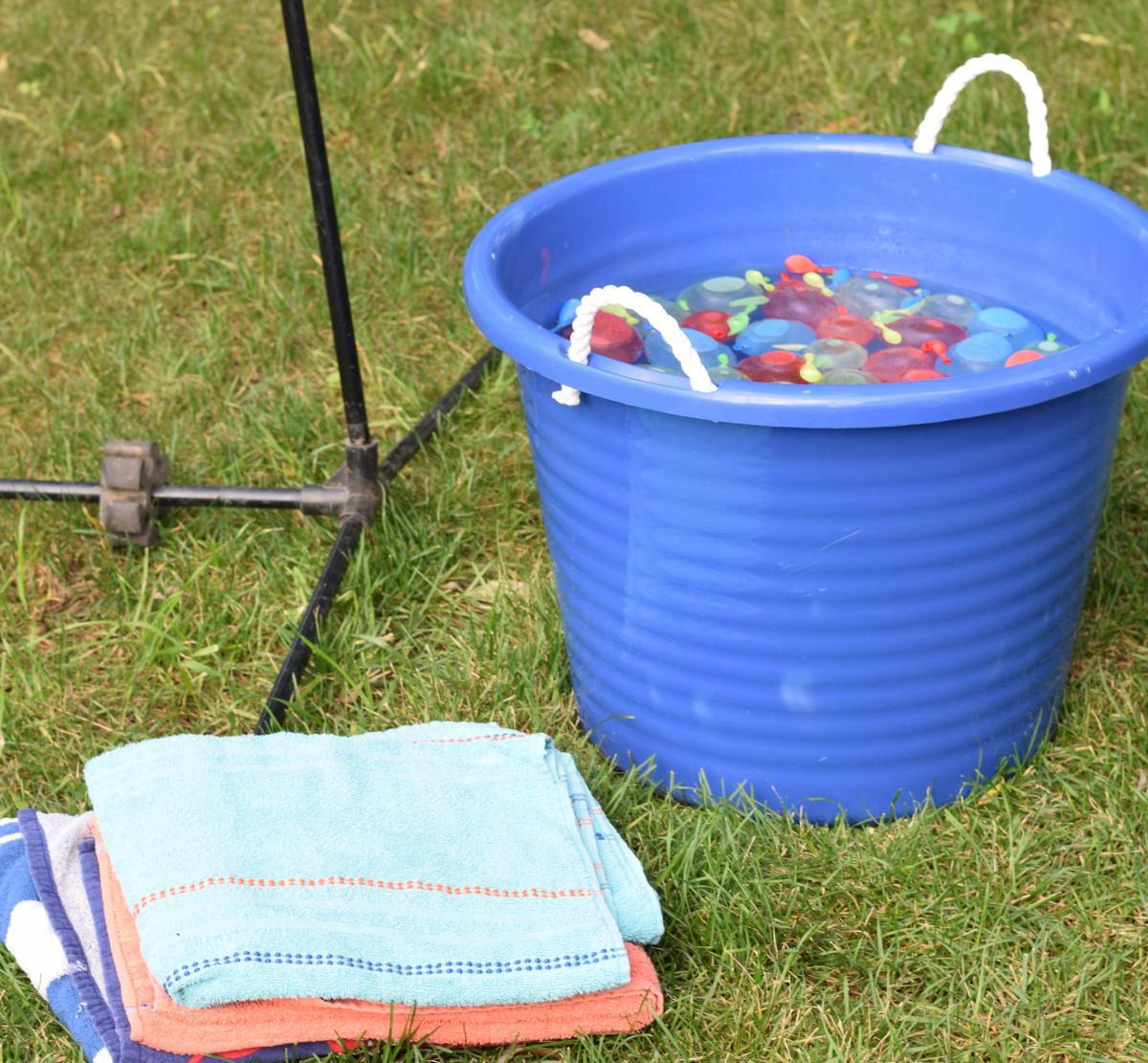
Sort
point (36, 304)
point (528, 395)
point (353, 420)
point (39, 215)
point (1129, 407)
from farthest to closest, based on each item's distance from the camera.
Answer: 1. point (39, 215)
2. point (36, 304)
3. point (1129, 407)
4. point (353, 420)
5. point (528, 395)

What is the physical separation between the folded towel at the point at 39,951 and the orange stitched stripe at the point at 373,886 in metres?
0.11

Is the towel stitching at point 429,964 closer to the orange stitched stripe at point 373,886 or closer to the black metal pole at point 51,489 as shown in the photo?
the orange stitched stripe at point 373,886

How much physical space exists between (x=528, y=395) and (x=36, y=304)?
132cm

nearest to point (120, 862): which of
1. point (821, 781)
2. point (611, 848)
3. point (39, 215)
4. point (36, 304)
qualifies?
point (611, 848)

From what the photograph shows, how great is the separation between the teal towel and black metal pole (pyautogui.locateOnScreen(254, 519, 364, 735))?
0.13m

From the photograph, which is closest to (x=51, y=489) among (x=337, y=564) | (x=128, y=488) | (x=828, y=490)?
(x=128, y=488)

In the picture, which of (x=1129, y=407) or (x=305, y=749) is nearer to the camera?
(x=305, y=749)

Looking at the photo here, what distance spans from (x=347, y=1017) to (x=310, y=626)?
1.79 feet

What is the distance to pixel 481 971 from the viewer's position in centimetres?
114

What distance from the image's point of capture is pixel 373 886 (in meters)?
1.20

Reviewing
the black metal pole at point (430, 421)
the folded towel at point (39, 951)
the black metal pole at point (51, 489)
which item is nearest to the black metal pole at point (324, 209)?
the black metal pole at point (430, 421)

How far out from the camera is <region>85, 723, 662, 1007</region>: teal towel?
44.1 inches

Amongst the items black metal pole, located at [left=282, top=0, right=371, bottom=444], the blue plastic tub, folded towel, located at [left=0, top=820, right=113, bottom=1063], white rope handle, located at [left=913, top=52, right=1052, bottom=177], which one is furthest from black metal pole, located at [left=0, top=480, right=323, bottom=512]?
white rope handle, located at [left=913, top=52, right=1052, bottom=177]

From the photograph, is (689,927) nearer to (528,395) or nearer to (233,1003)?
(233,1003)
